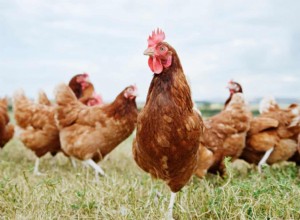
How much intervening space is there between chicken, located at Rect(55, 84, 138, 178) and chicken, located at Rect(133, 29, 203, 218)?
2009 millimetres

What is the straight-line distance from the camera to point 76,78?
6.78 metres

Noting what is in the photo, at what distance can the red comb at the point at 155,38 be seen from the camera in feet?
9.81

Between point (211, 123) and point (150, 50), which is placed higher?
point (150, 50)

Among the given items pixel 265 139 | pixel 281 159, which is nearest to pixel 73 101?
pixel 265 139

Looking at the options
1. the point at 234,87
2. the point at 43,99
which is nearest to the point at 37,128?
the point at 43,99

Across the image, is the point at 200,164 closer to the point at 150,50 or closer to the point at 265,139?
the point at 265,139

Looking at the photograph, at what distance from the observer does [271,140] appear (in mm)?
5277

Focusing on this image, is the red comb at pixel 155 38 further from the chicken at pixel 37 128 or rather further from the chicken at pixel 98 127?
the chicken at pixel 37 128

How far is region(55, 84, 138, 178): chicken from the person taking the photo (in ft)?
16.4

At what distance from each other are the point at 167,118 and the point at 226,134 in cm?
215

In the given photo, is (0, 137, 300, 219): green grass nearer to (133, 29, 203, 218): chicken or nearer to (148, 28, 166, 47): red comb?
(133, 29, 203, 218): chicken

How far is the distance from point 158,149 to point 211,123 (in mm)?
2095

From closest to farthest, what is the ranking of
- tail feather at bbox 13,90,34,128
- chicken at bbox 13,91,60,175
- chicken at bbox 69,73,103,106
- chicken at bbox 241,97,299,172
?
1. chicken at bbox 241,97,299,172
2. chicken at bbox 13,91,60,175
3. tail feather at bbox 13,90,34,128
4. chicken at bbox 69,73,103,106

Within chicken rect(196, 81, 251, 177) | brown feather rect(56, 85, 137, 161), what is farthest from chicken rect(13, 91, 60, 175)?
chicken rect(196, 81, 251, 177)
